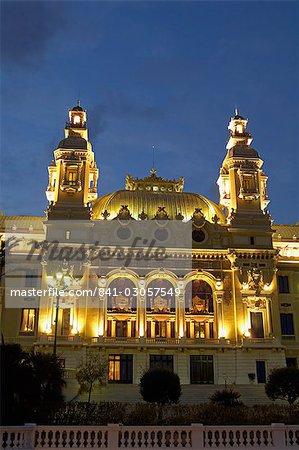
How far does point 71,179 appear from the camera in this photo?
66.0 m

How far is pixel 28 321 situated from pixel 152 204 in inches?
820

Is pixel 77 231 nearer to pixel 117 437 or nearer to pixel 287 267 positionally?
pixel 287 267

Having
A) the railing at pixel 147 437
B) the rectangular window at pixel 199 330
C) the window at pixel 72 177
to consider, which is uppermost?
the window at pixel 72 177

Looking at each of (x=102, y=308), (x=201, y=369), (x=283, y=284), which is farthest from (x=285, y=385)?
(x=283, y=284)

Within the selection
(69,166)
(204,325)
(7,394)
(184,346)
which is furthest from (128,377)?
(7,394)

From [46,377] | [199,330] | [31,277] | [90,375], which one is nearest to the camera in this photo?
[46,377]

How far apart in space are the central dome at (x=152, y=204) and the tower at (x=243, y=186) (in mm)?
3157

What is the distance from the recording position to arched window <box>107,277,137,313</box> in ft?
194

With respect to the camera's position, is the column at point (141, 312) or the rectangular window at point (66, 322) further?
the column at point (141, 312)

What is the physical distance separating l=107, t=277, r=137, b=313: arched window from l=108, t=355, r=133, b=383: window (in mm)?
5329

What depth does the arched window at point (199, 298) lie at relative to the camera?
60.2 m

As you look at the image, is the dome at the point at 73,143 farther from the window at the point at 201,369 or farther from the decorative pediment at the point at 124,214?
the window at the point at 201,369

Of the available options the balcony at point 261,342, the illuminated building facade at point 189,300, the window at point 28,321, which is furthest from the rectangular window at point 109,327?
the balcony at point 261,342

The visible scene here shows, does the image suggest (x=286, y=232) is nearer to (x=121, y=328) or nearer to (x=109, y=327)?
(x=121, y=328)
